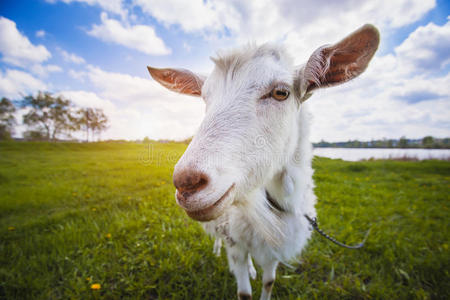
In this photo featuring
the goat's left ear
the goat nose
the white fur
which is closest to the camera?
the goat nose

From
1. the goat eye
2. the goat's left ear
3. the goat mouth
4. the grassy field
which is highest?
the goat's left ear

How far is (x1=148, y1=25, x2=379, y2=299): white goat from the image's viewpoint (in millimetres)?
924

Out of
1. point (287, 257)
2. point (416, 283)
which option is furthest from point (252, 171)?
point (416, 283)

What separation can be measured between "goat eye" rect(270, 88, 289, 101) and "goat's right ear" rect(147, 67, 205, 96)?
981mm

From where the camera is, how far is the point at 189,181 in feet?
2.75

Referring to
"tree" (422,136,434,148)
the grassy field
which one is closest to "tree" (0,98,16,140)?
the grassy field

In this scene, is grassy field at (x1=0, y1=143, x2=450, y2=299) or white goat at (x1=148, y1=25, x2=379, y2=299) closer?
white goat at (x1=148, y1=25, x2=379, y2=299)

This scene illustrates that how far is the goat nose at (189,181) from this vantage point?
2.74 ft

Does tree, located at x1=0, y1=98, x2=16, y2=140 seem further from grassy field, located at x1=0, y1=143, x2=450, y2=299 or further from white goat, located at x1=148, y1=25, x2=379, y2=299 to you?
white goat, located at x1=148, y1=25, x2=379, y2=299

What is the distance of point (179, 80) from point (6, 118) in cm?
2373

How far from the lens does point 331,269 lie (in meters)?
2.44

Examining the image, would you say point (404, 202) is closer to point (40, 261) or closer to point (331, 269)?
point (331, 269)

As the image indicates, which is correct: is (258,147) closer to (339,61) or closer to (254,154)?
(254,154)

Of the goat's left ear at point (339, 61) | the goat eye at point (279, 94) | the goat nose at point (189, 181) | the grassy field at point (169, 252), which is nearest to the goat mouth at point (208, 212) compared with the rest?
the goat nose at point (189, 181)
